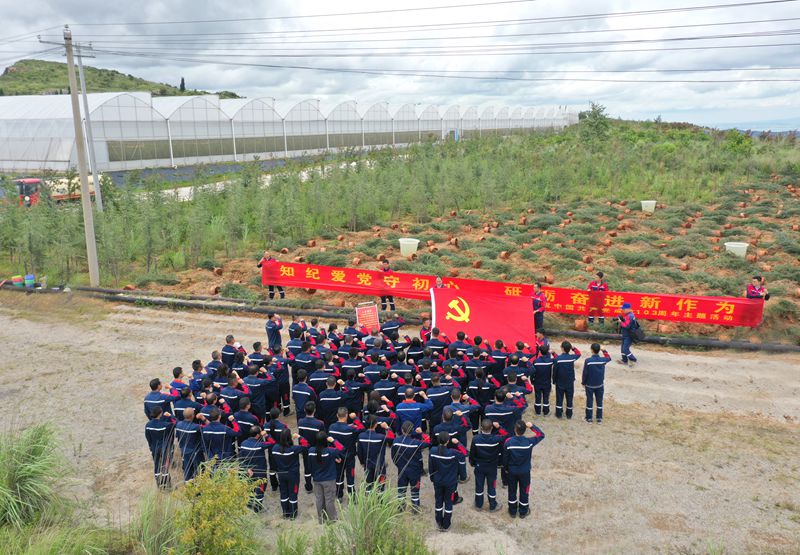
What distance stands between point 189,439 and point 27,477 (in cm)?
196

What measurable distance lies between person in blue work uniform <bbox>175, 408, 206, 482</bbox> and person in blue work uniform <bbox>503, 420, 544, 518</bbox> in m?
4.30

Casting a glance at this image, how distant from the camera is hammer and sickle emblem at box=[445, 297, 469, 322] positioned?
1303cm

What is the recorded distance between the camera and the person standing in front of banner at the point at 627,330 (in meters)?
12.2

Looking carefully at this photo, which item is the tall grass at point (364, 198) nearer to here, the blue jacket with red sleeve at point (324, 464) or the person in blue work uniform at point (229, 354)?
the person in blue work uniform at point (229, 354)

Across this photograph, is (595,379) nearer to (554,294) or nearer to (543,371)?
(543,371)

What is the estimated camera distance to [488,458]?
7688 mm

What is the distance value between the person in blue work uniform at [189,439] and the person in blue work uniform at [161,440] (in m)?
0.16

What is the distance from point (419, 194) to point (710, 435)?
17.7m

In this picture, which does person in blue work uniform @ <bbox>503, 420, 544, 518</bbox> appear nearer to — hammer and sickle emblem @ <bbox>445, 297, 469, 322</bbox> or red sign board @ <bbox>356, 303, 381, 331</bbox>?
hammer and sickle emblem @ <bbox>445, 297, 469, 322</bbox>

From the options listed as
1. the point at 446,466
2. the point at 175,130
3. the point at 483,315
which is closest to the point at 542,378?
the point at 483,315

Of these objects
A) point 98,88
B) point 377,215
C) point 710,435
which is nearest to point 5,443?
point 710,435

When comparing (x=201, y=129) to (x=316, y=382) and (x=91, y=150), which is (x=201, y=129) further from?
(x=316, y=382)

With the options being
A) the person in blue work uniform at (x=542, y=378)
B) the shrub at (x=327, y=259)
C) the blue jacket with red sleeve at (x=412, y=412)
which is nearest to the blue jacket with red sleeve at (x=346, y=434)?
the blue jacket with red sleeve at (x=412, y=412)

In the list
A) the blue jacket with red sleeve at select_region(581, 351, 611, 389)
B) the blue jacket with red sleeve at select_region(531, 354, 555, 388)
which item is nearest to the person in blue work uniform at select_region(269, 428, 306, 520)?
the blue jacket with red sleeve at select_region(531, 354, 555, 388)
